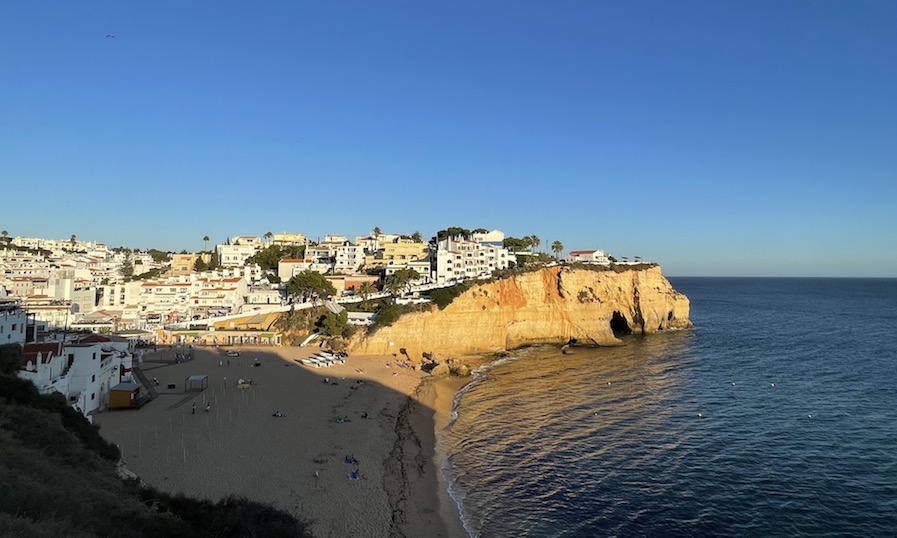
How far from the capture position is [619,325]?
7794 centimetres

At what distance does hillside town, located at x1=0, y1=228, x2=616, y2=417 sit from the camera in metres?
28.2

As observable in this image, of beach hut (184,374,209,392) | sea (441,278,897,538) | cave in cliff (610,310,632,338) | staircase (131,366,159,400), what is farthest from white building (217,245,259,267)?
beach hut (184,374,209,392)

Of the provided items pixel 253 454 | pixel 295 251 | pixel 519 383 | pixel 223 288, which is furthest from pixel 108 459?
pixel 295 251

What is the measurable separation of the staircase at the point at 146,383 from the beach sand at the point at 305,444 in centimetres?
42

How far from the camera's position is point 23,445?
1386 cm

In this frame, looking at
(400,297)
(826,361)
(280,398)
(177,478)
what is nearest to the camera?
(177,478)

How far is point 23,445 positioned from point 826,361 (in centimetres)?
6358

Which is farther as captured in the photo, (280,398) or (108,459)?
(280,398)

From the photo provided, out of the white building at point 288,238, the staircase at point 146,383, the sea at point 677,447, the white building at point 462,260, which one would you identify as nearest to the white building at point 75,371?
the staircase at point 146,383

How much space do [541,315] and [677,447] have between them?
126 ft

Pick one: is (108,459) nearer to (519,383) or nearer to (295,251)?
(519,383)

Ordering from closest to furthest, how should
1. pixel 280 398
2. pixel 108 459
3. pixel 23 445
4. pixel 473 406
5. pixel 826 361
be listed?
1. pixel 23 445
2. pixel 108 459
3. pixel 280 398
4. pixel 473 406
5. pixel 826 361

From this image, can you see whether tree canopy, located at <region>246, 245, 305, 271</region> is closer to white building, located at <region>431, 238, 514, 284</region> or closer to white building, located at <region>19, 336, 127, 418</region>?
white building, located at <region>431, 238, 514, 284</region>

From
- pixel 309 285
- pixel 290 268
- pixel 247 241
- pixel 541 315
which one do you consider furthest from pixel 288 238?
pixel 541 315
